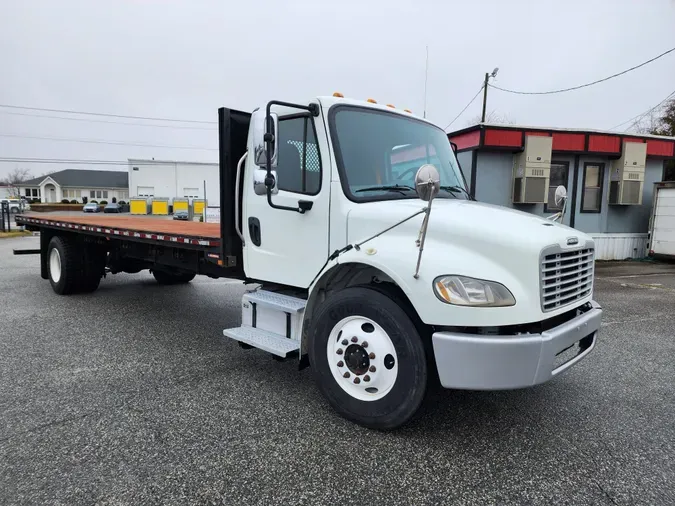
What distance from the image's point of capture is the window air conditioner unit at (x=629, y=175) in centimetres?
1317

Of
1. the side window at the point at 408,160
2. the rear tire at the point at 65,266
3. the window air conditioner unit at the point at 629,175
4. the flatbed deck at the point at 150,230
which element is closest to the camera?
the side window at the point at 408,160

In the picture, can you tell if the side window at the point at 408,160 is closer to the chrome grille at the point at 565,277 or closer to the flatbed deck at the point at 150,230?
the chrome grille at the point at 565,277

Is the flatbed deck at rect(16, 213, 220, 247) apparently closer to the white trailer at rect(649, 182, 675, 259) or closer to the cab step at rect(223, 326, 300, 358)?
the cab step at rect(223, 326, 300, 358)

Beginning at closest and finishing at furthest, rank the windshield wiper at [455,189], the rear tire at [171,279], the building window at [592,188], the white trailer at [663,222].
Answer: the windshield wiper at [455,189] → the rear tire at [171,279] → the white trailer at [663,222] → the building window at [592,188]

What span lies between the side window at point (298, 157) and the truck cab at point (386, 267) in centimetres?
1

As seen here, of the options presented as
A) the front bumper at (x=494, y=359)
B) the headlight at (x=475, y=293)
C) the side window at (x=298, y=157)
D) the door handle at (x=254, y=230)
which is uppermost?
the side window at (x=298, y=157)

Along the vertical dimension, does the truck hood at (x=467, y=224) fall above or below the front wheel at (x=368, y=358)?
above

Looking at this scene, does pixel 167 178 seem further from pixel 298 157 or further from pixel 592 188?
pixel 298 157

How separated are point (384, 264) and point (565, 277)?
3.87 ft

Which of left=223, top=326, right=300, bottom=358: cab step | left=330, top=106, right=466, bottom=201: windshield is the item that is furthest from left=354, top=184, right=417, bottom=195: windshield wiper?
left=223, top=326, right=300, bottom=358: cab step

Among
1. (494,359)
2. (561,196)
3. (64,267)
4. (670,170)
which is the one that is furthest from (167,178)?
(494,359)

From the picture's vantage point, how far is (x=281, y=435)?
9.82 feet

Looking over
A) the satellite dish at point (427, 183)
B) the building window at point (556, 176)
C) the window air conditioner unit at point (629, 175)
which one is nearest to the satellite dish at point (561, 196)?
the satellite dish at point (427, 183)

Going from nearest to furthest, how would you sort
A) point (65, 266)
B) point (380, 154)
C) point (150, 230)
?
point (380, 154), point (150, 230), point (65, 266)
